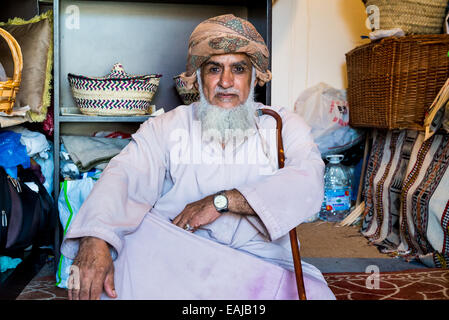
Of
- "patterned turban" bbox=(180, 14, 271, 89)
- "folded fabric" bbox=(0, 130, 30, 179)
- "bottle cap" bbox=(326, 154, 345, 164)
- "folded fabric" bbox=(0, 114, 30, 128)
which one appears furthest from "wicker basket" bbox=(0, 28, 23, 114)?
"bottle cap" bbox=(326, 154, 345, 164)

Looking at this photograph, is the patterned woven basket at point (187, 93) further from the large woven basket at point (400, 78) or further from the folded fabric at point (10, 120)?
the large woven basket at point (400, 78)

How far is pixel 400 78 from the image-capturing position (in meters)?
2.93

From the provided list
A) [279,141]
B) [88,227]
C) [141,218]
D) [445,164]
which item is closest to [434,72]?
[445,164]

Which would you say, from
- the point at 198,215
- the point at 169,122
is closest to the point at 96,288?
the point at 198,215

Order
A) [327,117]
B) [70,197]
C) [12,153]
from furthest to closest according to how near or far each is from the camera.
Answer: [327,117]
[70,197]
[12,153]

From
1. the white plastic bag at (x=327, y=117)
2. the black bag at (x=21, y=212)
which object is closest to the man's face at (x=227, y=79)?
the black bag at (x=21, y=212)

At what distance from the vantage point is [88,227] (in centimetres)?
148

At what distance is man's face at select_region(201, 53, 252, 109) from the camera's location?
1.98 metres

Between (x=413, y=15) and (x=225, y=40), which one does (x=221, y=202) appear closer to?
(x=225, y=40)

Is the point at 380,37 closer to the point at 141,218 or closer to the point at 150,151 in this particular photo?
the point at 150,151

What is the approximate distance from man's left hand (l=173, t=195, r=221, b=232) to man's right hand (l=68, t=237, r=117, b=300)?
301mm

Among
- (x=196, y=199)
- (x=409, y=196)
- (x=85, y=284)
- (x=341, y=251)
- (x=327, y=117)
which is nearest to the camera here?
(x=85, y=284)

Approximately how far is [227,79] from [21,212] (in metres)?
1.18

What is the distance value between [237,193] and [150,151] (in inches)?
17.5
